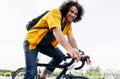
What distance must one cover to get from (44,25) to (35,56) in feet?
1.60

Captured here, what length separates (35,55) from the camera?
5.52m

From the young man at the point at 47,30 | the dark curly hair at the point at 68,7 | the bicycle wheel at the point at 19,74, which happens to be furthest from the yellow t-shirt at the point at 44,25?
the bicycle wheel at the point at 19,74

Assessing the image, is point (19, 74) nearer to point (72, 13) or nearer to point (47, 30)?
point (47, 30)

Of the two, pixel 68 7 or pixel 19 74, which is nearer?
pixel 68 7

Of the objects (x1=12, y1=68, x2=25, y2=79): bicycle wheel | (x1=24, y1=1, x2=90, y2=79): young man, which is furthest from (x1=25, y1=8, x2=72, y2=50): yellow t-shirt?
(x1=12, y1=68, x2=25, y2=79): bicycle wheel

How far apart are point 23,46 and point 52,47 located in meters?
0.48

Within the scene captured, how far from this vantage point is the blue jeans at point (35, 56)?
548 cm

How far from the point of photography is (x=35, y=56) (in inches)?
217

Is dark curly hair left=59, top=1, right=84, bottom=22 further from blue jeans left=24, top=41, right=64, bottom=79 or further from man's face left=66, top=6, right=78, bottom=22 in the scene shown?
blue jeans left=24, top=41, right=64, bottom=79

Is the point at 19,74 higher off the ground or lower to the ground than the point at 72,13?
lower

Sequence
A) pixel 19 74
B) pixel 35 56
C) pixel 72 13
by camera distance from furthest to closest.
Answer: pixel 19 74 → pixel 35 56 → pixel 72 13

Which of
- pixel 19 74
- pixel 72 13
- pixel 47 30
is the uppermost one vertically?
pixel 72 13

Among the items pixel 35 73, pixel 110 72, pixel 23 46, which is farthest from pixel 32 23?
pixel 110 72

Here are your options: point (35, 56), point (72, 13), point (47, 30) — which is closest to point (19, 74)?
point (35, 56)
